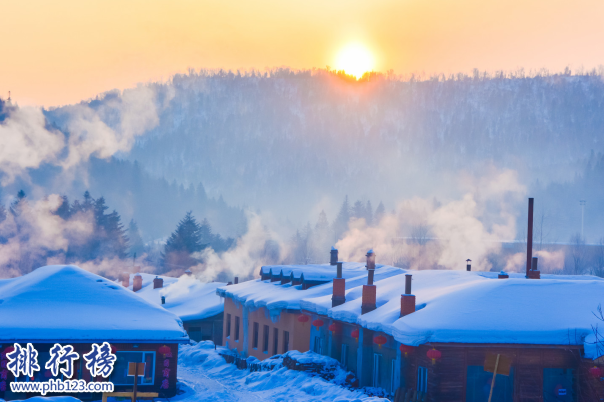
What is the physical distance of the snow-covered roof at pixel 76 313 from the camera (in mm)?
22938

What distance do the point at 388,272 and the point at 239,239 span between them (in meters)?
87.2

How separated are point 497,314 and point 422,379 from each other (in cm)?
291

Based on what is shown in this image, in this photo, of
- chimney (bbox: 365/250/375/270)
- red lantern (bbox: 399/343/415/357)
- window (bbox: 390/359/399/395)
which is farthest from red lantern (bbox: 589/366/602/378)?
chimney (bbox: 365/250/375/270)

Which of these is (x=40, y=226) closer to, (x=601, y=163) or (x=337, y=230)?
(x=337, y=230)

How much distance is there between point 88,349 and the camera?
23.5 meters

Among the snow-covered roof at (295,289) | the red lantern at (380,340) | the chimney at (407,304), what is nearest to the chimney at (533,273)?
the snow-covered roof at (295,289)

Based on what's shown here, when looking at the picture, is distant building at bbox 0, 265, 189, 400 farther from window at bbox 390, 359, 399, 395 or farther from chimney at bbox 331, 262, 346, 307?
window at bbox 390, 359, 399, 395

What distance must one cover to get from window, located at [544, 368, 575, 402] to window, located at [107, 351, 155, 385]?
13.2 metres

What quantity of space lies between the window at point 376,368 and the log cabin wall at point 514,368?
3.55 meters

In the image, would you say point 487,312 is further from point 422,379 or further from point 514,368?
point 422,379

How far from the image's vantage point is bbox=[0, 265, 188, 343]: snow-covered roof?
22.9 meters

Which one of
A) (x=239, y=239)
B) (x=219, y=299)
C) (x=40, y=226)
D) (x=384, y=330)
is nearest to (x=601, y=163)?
(x=239, y=239)

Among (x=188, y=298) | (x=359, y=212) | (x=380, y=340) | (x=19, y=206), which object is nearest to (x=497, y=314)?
(x=380, y=340)

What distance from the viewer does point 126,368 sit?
24062mm
